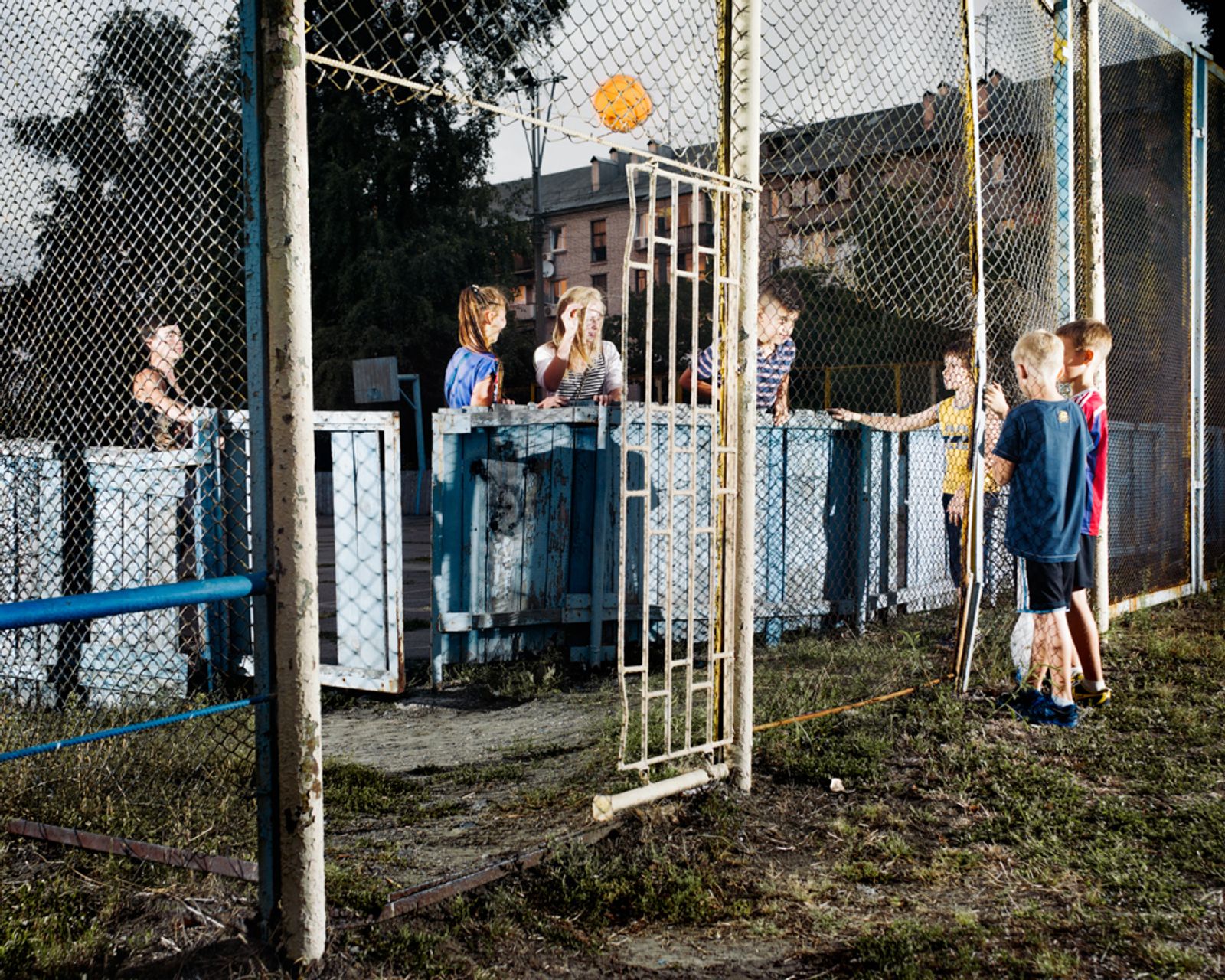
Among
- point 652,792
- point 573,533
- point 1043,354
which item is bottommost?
point 652,792

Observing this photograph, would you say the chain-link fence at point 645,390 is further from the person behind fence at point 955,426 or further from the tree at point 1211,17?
the tree at point 1211,17

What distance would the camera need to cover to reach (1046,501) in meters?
5.33

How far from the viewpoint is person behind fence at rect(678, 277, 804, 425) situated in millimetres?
6863

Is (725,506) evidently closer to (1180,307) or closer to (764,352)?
(764,352)

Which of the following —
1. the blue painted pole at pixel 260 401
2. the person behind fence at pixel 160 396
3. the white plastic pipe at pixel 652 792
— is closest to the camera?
the blue painted pole at pixel 260 401

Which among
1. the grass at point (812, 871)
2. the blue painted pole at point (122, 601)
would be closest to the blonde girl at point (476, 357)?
the grass at point (812, 871)

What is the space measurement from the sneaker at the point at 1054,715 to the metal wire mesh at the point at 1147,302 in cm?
305

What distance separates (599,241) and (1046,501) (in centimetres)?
5021

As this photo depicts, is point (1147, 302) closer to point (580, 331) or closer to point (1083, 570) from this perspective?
point (1083, 570)

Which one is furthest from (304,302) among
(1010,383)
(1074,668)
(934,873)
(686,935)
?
(1010,383)

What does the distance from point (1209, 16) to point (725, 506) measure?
1976cm

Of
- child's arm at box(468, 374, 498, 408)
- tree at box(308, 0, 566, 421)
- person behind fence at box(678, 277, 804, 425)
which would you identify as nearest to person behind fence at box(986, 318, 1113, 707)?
person behind fence at box(678, 277, 804, 425)

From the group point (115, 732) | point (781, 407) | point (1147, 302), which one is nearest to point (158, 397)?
point (115, 732)

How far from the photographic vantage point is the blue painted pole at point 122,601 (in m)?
2.17
